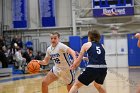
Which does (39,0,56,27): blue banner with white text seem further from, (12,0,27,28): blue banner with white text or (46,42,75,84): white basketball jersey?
(46,42,75,84): white basketball jersey

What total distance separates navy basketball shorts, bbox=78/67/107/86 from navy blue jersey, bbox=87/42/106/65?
0.14 metres

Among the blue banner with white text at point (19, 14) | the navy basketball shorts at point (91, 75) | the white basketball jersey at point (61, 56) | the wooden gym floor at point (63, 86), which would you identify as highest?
the blue banner with white text at point (19, 14)

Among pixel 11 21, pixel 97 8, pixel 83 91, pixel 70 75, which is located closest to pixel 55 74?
pixel 70 75

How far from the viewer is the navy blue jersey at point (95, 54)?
6984mm

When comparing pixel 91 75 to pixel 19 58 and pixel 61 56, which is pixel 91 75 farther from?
pixel 19 58

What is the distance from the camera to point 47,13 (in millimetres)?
30047

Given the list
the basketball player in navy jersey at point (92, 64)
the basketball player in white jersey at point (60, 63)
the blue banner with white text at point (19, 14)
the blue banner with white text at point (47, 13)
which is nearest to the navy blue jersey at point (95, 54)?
the basketball player in navy jersey at point (92, 64)

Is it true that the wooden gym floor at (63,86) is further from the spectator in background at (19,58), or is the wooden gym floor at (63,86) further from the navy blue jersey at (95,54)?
the spectator in background at (19,58)

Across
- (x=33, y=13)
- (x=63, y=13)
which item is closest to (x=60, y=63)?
(x=63, y=13)

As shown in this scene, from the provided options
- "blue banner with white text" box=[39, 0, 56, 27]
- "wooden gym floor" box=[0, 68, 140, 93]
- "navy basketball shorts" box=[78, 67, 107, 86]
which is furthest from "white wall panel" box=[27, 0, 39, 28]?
"navy basketball shorts" box=[78, 67, 107, 86]

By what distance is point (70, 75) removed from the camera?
7.75 m

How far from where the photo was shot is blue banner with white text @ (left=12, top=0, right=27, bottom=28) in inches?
1195

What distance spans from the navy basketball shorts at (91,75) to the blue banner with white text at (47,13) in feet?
76.3

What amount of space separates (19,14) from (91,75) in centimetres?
2421
